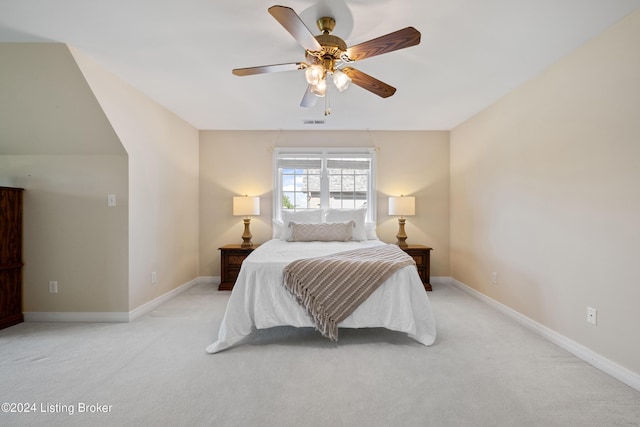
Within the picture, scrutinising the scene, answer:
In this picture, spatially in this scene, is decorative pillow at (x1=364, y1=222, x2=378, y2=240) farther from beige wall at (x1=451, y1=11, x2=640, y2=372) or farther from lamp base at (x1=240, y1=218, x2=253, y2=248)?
lamp base at (x1=240, y1=218, x2=253, y2=248)

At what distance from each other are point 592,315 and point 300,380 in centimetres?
216

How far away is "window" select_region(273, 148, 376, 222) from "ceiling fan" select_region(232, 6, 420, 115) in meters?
2.29

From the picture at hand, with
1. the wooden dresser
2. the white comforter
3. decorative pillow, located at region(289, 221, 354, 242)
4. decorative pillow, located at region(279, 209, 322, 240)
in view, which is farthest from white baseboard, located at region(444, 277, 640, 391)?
the wooden dresser

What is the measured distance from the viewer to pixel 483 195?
347 cm

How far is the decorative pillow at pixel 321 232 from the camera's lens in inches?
145

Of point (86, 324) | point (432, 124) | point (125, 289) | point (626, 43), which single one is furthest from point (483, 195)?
point (86, 324)

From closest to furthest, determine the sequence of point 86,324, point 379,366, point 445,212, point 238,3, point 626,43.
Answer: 1. point 238,3
2. point 626,43
3. point 379,366
4. point 86,324
5. point 445,212

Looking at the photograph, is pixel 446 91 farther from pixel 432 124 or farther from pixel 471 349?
pixel 471 349

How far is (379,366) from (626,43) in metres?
2.73

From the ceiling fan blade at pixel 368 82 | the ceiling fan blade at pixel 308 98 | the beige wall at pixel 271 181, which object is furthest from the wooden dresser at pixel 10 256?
the ceiling fan blade at pixel 368 82

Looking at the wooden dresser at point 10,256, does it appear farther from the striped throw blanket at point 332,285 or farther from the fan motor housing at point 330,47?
the fan motor housing at point 330,47

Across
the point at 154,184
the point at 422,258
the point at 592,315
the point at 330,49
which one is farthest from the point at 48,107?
the point at 592,315

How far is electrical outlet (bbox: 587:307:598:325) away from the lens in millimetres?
2027

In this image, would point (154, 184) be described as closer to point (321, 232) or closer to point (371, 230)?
point (321, 232)
